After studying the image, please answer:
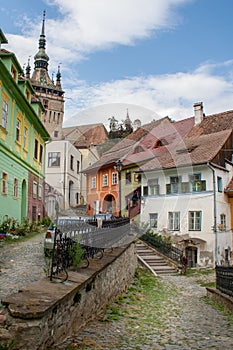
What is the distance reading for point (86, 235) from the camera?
8.30 meters

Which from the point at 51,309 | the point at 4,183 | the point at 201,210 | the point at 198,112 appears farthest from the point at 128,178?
the point at 51,309

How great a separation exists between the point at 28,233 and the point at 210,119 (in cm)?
2029

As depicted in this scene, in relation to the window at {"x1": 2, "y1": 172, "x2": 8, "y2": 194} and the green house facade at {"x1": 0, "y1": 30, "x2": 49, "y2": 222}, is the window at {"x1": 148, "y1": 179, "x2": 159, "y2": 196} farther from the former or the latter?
the window at {"x1": 2, "y1": 172, "x2": 8, "y2": 194}

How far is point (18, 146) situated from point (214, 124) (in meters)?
18.2

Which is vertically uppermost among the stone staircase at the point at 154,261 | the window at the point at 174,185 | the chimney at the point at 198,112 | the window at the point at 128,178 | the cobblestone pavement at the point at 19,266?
the chimney at the point at 198,112

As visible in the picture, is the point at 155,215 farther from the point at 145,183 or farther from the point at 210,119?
the point at 210,119

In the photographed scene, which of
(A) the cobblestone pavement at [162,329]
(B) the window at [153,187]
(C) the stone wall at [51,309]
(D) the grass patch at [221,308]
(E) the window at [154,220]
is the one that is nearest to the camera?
(C) the stone wall at [51,309]

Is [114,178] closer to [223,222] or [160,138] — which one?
[223,222]

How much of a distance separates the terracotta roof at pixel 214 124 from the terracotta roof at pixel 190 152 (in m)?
1.38

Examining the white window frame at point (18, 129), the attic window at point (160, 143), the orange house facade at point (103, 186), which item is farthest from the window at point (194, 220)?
the white window frame at point (18, 129)

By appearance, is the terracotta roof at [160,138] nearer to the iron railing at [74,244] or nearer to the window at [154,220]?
the window at [154,220]

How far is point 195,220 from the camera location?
23.1 meters

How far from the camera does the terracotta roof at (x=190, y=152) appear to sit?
23562mm

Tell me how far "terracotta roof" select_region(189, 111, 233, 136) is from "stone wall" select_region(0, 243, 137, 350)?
2400cm
